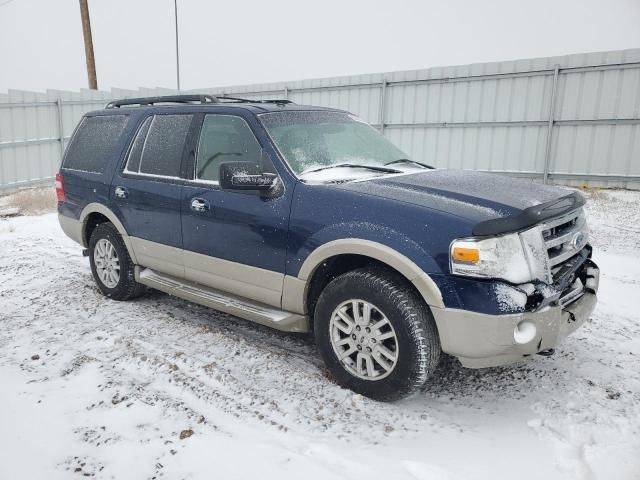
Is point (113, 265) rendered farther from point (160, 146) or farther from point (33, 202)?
point (33, 202)

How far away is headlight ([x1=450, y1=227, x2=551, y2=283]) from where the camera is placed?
272cm

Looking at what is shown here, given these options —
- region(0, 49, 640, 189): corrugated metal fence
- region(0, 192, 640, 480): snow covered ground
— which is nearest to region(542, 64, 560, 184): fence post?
region(0, 49, 640, 189): corrugated metal fence

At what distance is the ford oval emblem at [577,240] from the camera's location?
3.27 meters

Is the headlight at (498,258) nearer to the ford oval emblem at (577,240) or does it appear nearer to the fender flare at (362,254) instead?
the fender flare at (362,254)

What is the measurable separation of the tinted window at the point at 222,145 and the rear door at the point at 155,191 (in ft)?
0.75

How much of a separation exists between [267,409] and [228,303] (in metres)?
0.98

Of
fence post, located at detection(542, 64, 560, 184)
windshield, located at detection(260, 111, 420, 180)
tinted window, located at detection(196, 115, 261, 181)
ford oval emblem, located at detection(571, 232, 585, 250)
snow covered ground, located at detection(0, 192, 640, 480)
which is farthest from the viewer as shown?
fence post, located at detection(542, 64, 560, 184)

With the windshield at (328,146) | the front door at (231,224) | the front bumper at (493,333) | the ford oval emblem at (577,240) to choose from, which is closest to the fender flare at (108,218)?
the front door at (231,224)

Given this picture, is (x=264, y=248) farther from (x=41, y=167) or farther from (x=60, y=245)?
(x=41, y=167)

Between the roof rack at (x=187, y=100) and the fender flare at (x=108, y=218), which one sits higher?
the roof rack at (x=187, y=100)

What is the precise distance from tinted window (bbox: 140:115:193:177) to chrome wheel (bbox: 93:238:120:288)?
0.95 meters

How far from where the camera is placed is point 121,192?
15.4 feet

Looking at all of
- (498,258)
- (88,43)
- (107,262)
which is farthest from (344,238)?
(88,43)

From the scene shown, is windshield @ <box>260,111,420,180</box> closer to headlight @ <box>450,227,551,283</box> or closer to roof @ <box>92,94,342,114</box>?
roof @ <box>92,94,342,114</box>
